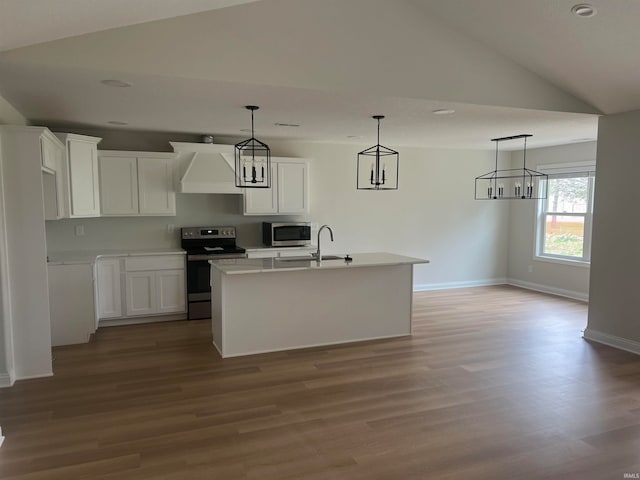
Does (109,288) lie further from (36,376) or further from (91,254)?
(36,376)

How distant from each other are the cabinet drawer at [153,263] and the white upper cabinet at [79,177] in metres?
0.70

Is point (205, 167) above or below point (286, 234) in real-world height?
above

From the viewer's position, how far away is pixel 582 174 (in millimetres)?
6914

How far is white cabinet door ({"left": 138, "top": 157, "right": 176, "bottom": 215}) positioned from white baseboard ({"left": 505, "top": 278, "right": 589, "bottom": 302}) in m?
6.02

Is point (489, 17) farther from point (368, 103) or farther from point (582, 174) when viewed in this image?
point (582, 174)

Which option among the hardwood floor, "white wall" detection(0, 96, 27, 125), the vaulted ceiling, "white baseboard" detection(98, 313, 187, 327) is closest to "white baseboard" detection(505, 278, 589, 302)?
the hardwood floor

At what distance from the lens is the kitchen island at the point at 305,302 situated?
4414 mm

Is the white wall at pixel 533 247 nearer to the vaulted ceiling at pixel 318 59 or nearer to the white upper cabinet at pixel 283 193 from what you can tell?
the vaulted ceiling at pixel 318 59

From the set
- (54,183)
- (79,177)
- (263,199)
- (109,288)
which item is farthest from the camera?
(263,199)

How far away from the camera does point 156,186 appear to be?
575 centimetres

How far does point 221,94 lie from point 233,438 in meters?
2.61

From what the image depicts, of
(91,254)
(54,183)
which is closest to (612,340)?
(91,254)

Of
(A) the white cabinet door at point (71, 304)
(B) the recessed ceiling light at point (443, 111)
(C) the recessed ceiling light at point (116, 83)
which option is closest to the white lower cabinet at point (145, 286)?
(A) the white cabinet door at point (71, 304)

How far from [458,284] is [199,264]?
4599 mm
